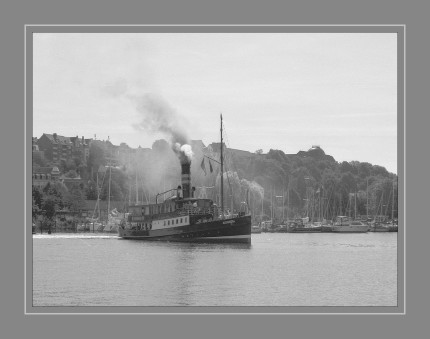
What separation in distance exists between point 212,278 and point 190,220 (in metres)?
24.7

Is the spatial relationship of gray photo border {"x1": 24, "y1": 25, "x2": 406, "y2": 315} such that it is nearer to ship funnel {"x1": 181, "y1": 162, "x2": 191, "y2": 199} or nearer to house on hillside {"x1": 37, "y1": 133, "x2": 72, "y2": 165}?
house on hillside {"x1": 37, "y1": 133, "x2": 72, "y2": 165}

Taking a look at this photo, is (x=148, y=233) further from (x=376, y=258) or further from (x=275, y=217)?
(x=275, y=217)

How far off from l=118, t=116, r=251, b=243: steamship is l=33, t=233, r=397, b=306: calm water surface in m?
7.49

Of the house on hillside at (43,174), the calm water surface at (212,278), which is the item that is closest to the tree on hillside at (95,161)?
the house on hillside at (43,174)

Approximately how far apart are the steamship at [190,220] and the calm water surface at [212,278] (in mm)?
7492

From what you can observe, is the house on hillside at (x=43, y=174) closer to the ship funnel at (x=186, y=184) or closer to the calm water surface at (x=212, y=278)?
the calm water surface at (x=212, y=278)

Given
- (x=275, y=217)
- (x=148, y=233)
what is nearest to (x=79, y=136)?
(x=148, y=233)

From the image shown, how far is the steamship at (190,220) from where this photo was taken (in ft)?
174

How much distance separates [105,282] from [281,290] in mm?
5711

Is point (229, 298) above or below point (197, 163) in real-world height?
below

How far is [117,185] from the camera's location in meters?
62.3

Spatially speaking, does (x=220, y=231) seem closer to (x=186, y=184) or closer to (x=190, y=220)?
(x=190, y=220)

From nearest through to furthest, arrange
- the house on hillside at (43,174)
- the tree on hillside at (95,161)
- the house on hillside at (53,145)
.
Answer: the house on hillside at (53,145)
the house on hillside at (43,174)
the tree on hillside at (95,161)

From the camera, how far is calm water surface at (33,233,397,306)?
79.3 ft
